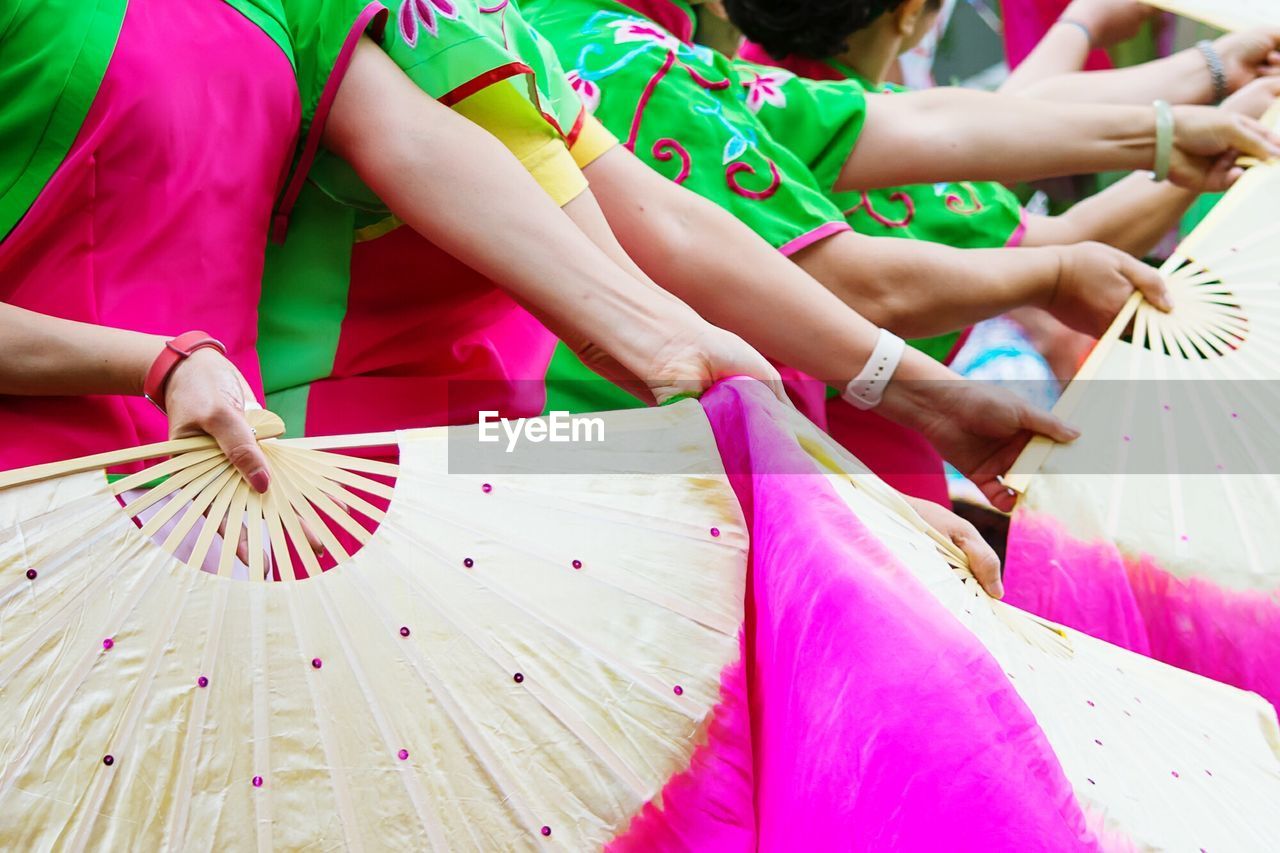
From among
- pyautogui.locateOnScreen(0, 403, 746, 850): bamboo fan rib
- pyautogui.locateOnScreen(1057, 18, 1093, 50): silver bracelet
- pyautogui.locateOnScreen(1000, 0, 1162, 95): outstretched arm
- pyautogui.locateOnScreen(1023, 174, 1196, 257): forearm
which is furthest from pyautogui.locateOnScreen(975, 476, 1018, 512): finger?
pyautogui.locateOnScreen(1057, 18, 1093, 50): silver bracelet

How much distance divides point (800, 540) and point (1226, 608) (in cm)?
49

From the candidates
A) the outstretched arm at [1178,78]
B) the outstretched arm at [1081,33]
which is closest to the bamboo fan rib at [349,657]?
the outstretched arm at [1178,78]

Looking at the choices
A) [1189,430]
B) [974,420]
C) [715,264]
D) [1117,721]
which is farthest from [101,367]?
[1189,430]

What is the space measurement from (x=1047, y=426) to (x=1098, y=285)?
0.72 ft

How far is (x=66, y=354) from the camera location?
2.37 ft

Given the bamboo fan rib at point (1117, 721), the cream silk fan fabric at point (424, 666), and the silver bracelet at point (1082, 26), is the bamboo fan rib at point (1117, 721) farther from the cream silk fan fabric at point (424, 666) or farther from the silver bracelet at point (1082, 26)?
the silver bracelet at point (1082, 26)

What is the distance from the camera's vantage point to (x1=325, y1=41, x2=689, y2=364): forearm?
831 millimetres

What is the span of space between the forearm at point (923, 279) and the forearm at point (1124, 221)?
0.38 m

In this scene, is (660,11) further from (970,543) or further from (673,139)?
(970,543)

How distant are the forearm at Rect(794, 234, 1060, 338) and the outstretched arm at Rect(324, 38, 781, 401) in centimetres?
41

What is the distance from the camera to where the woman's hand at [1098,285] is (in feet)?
4.12

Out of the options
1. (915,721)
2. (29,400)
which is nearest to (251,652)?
(29,400)

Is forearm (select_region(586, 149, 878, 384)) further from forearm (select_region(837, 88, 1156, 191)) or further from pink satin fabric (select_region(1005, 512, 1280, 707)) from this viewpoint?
forearm (select_region(837, 88, 1156, 191))

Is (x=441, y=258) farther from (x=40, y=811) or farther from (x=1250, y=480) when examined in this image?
(x=1250, y=480)
